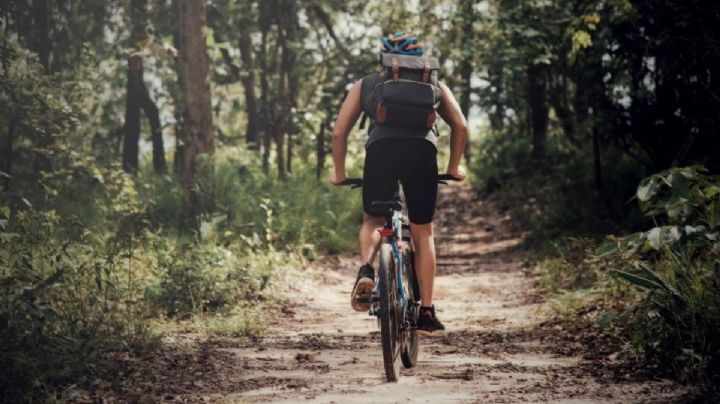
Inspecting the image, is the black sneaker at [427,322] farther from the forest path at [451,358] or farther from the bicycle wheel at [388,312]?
the bicycle wheel at [388,312]

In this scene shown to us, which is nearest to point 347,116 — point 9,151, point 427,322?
point 427,322

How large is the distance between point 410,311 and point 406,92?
162 centimetres

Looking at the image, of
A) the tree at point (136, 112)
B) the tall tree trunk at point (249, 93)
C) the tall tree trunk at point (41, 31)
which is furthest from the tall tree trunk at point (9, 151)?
the tall tree trunk at point (249, 93)

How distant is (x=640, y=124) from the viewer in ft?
43.6

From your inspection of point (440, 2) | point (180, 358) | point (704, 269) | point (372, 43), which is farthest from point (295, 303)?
point (440, 2)

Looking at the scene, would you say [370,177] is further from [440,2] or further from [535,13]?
[440,2]

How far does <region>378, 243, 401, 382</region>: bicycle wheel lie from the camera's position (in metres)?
5.87

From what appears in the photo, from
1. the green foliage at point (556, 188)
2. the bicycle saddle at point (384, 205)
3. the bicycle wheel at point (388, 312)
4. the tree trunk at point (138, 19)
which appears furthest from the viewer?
the tree trunk at point (138, 19)

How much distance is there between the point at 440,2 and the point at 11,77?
14118 mm

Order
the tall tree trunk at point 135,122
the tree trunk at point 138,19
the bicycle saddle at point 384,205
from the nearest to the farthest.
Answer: the bicycle saddle at point 384,205 < the tree trunk at point 138,19 < the tall tree trunk at point 135,122

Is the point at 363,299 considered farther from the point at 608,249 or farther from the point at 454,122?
the point at 608,249

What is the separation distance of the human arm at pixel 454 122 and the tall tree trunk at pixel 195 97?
7.05m

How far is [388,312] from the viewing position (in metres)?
5.87

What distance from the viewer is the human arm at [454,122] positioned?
6445 mm
